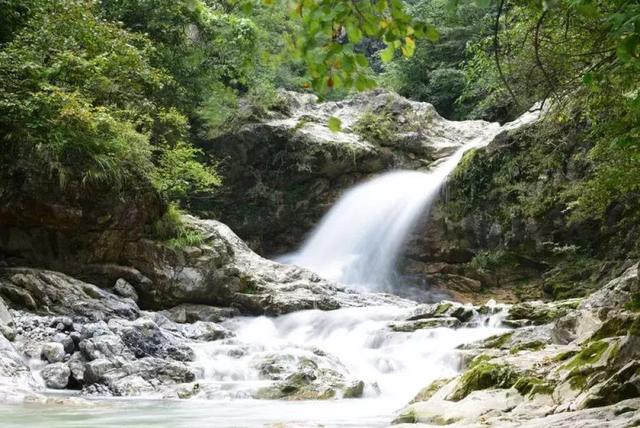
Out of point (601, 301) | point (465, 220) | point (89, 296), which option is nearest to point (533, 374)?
point (601, 301)

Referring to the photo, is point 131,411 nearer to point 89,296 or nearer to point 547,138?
point 89,296

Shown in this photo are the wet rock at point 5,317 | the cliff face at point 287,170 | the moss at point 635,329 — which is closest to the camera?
the moss at point 635,329

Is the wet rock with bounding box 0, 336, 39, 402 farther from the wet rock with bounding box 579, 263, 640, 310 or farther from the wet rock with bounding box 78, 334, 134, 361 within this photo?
the wet rock with bounding box 579, 263, 640, 310

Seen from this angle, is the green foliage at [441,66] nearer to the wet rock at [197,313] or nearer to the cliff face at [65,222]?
the wet rock at [197,313]

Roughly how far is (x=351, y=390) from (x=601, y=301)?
3.52 meters

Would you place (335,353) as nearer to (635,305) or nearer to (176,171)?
(635,305)

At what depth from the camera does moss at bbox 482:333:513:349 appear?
9375 millimetres

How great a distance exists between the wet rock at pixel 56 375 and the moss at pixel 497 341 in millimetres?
5661

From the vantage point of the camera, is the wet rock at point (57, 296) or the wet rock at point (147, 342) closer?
the wet rock at point (147, 342)

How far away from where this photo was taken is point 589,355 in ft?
16.9

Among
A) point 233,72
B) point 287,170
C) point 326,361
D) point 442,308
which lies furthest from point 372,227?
point 326,361

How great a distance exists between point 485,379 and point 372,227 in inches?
513

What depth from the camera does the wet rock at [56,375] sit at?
8070mm

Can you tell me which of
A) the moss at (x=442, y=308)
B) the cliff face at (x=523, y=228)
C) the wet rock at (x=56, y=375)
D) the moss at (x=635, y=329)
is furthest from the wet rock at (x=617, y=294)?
the wet rock at (x=56, y=375)
